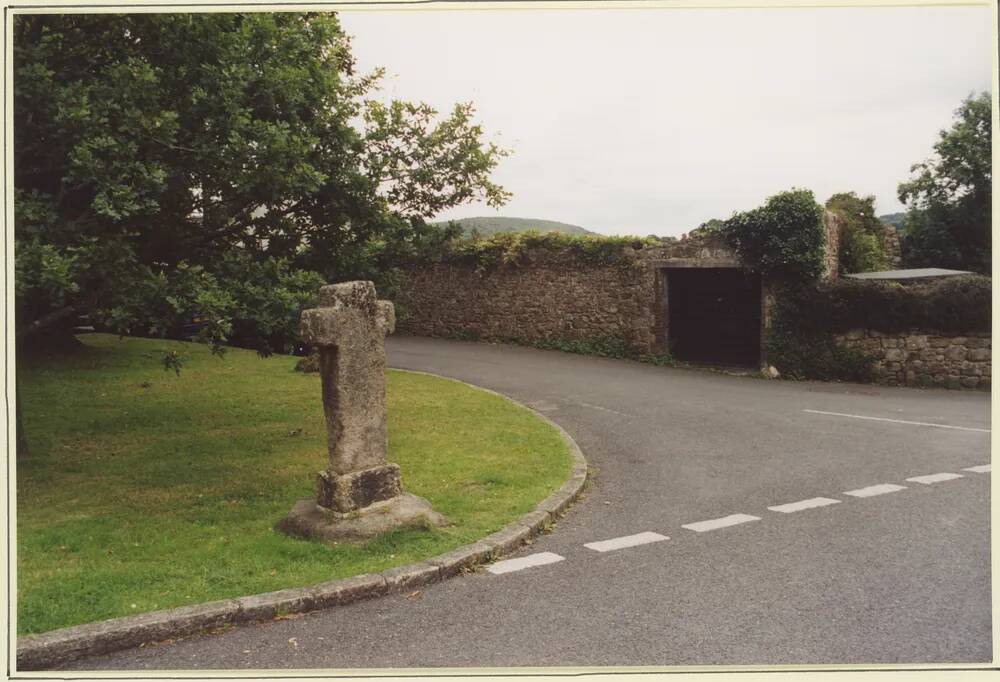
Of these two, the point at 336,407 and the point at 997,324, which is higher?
the point at 997,324

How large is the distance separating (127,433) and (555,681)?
28.6ft

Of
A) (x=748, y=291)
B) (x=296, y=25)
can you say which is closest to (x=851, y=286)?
(x=748, y=291)

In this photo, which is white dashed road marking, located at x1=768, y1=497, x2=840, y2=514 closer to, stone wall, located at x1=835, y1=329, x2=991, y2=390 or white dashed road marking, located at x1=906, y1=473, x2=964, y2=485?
white dashed road marking, located at x1=906, y1=473, x2=964, y2=485

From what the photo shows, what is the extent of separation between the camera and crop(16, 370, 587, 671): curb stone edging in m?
4.53

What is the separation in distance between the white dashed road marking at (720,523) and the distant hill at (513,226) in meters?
16.7

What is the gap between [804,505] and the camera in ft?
24.9

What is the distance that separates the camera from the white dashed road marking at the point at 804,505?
7466 millimetres

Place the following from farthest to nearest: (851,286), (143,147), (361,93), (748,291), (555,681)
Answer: (748,291) → (851,286) → (361,93) → (143,147) → (555,681)

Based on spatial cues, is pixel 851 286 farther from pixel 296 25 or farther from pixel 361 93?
pixel 296 25

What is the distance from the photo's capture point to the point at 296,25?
Result: 28.7 ft

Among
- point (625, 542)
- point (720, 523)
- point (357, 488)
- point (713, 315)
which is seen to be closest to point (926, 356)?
point (713, 315)

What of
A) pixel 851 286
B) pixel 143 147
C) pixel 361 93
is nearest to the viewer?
pixel 143 147

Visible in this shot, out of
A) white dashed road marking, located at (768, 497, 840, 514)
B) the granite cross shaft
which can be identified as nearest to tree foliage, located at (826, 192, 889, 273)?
white dashed road marking, located at (768, 497, 840, 514)

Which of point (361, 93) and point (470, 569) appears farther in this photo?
point (361, 93)
